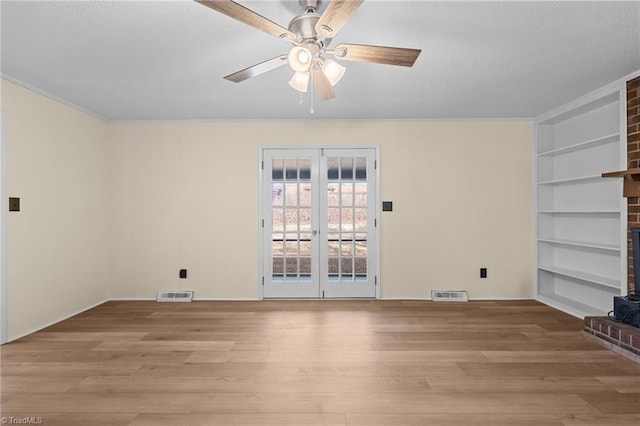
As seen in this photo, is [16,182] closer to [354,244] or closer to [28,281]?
[28,281]

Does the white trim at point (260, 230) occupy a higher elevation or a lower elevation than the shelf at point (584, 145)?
lower

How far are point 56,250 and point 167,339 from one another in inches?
64.3

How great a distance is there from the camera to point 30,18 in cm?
230

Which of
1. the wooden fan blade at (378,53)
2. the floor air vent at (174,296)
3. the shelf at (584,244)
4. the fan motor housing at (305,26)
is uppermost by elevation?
the fan motor housing at (305,26)

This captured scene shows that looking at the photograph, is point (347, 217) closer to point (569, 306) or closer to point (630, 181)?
point (569, 306)

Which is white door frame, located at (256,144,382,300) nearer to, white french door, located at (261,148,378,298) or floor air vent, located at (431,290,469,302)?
white french door, located at (261,148,378,298)

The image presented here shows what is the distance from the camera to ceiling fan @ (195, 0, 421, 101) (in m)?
1.79

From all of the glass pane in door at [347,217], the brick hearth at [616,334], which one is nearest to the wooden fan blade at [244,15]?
the glass pane in door at [347,217]

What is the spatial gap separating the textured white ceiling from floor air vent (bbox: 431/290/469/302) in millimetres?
2237

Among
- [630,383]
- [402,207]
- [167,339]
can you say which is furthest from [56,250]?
[630,383]

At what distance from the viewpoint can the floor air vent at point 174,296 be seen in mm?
4801

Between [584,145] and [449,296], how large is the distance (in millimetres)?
2258

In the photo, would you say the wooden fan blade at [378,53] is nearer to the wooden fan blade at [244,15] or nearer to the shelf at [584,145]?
the wooden fan blade at [244,15]

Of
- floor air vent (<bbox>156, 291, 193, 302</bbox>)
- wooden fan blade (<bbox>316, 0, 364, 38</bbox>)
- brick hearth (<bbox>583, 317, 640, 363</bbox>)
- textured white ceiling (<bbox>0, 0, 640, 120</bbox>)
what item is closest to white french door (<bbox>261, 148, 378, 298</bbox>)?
textured white ceiling (<bbox>0, 0, 640, 120</bbox>)
